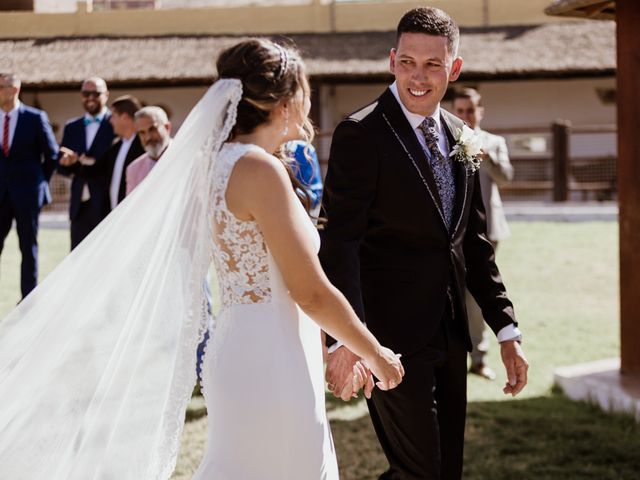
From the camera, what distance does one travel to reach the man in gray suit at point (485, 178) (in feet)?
24.3

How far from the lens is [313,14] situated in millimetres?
28922

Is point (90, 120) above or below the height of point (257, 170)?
above

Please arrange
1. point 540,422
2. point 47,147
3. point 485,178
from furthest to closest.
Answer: point 47,147, point 485,178, point 540,422

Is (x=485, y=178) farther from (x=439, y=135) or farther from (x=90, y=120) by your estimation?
(x=439, y=135)

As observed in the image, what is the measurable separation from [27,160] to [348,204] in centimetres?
662

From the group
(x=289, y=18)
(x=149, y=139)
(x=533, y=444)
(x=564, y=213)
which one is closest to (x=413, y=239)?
(x=533, y=444)

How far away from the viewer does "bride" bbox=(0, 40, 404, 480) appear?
296cm

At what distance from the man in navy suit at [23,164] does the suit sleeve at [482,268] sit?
6362 millimetres

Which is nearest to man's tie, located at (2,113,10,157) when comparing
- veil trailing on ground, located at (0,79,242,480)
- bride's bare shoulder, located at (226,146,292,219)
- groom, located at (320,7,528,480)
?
veil trailing on ground, located at (0,79,242,480)

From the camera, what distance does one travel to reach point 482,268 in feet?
12.9

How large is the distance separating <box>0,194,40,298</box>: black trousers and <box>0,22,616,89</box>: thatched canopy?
15.4 m

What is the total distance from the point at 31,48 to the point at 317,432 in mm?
25680

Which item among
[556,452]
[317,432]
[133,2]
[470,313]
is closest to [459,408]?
[317,432]

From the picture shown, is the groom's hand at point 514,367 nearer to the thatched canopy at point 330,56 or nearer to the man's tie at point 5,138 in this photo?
the man's tie at point 5,138
